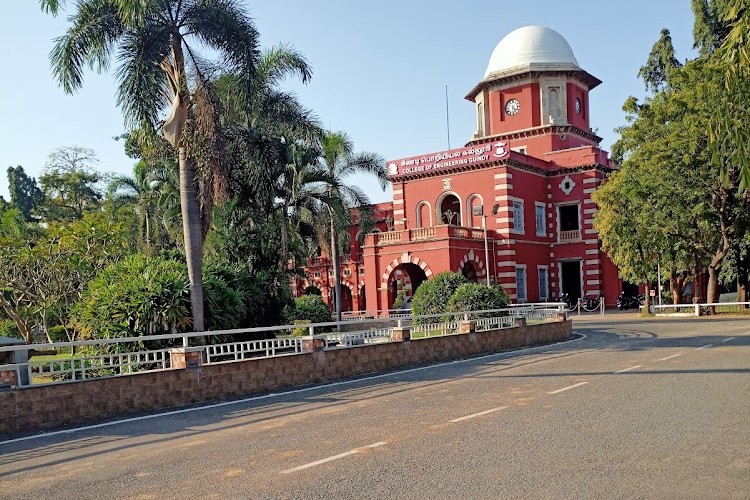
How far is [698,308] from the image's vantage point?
3238 centimetres

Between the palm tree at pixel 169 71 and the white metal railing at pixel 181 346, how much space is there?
1359 millimetres

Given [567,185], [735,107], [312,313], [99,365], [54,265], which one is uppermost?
[567,185]

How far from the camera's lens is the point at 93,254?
85.4 ft

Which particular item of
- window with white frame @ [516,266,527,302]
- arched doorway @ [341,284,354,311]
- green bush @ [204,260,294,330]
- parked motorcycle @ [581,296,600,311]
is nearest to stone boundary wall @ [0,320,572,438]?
green bush @ [204,260,294,330]

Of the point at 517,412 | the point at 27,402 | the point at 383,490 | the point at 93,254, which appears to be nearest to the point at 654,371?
the point at 517,412

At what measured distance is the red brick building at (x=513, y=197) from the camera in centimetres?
3822

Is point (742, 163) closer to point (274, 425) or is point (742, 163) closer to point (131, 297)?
point (274, 425)

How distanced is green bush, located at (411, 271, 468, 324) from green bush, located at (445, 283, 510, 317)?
112 cm

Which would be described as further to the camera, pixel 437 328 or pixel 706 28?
pixel 706 28

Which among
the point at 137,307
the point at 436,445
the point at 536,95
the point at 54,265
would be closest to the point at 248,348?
the point at 137,307

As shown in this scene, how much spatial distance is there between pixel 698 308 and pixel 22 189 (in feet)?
191

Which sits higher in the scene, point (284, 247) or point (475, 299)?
point (284, 247)

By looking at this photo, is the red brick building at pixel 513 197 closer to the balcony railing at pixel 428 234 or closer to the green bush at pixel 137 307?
the balcony railing at pixel 428 234

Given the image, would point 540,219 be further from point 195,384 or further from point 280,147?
point 195,384
